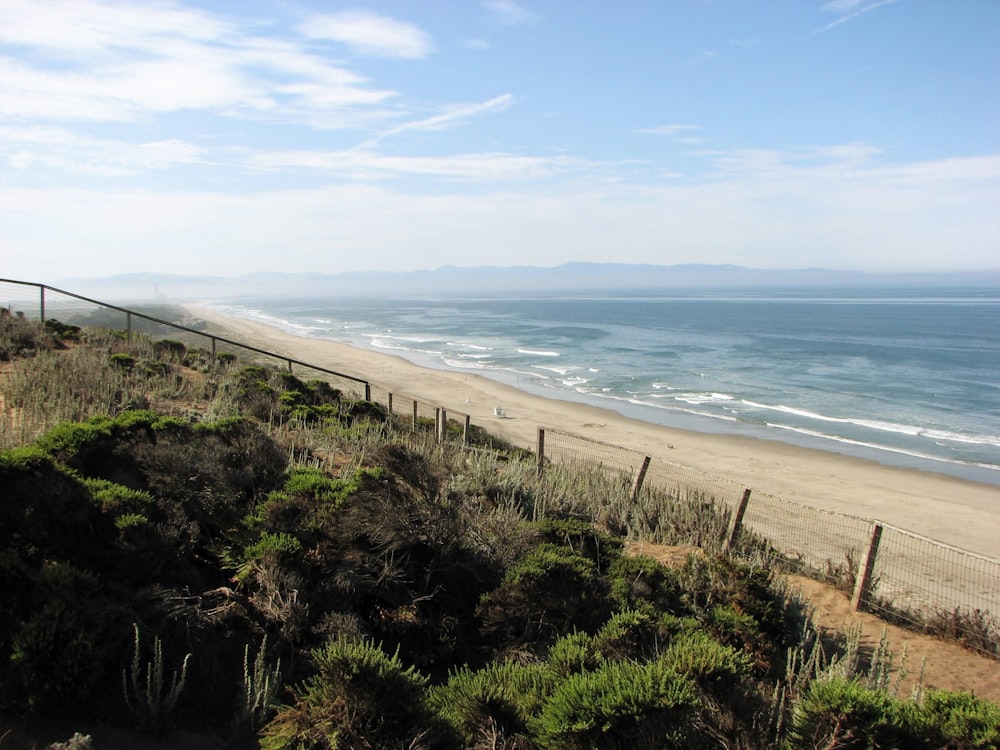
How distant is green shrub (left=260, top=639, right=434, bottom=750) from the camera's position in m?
3.29

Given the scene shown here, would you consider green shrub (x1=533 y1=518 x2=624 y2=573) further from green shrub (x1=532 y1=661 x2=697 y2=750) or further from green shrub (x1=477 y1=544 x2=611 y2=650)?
green shrub (x1=532 y1=661 x2=697 y2=750)

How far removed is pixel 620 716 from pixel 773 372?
1673 inches

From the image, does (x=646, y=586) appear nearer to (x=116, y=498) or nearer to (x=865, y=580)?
(x=865, y=580)

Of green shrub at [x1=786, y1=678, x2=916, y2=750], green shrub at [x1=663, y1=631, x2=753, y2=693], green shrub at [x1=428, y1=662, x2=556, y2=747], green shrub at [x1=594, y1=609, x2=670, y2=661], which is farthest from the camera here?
green shrub at [x1=594, y1=609, x2=670, y2=661]

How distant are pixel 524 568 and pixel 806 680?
2131 millimetres

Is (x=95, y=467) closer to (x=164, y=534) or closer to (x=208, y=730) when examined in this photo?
(x=164, y=534)

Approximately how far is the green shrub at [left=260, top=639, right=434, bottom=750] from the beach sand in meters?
15.5

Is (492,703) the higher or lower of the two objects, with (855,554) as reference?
higher

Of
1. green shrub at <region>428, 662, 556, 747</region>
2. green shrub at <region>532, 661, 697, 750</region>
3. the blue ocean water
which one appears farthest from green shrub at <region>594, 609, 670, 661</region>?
the blue ocean water

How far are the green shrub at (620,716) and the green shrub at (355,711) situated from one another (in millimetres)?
612

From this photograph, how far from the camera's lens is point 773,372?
140 feet

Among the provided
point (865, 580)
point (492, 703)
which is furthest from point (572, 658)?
point (865, 580)

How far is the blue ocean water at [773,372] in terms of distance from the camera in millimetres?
27094

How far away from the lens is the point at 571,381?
126ft
